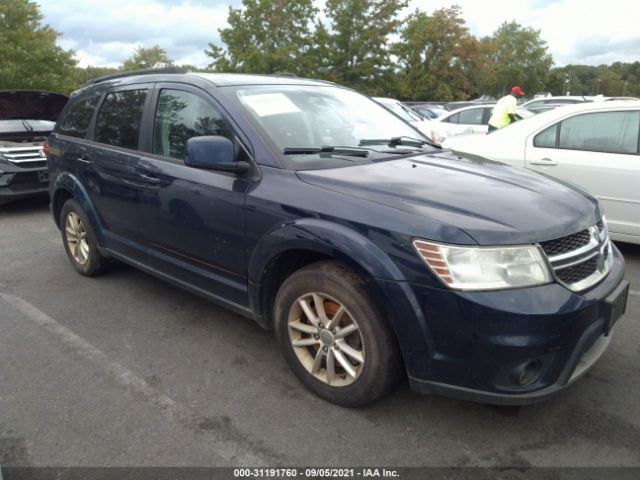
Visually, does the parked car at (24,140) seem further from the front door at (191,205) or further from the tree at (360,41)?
the tree at (360,41)

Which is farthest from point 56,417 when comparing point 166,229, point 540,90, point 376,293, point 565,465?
point 540,90

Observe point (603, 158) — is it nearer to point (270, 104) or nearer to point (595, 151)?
point (595, 151)

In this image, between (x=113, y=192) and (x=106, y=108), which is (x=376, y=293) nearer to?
(x=113, y=192)

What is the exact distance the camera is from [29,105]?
8211 millimetres

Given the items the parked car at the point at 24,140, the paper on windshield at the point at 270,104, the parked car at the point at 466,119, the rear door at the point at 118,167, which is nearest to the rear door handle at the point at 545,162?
the paper on windshield at the point at 270,104

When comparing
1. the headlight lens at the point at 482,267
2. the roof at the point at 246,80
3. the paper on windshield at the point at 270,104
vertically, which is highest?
the roof at the point at 246,80

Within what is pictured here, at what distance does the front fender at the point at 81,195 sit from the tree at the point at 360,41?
37.4 m

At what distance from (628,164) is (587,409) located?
311cm

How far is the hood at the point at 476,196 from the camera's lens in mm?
2314

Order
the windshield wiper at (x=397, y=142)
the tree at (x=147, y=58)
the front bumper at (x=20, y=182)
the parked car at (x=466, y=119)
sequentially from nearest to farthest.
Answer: the windshield wiper at (x=397, y=142) < the front bumper at (x=20, y=182) < the parked car at (x=466, y=119) < the tree at (x=147, y=58)

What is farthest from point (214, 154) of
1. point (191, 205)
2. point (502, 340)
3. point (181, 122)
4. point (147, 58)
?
point (147, 58)

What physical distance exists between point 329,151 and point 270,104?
1.69 ft

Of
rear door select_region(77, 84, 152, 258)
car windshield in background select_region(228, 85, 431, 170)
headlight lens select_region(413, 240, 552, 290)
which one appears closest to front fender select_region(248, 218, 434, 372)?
headlight lens select_region(413, 240, 552, 290)

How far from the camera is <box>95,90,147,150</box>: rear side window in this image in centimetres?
388
